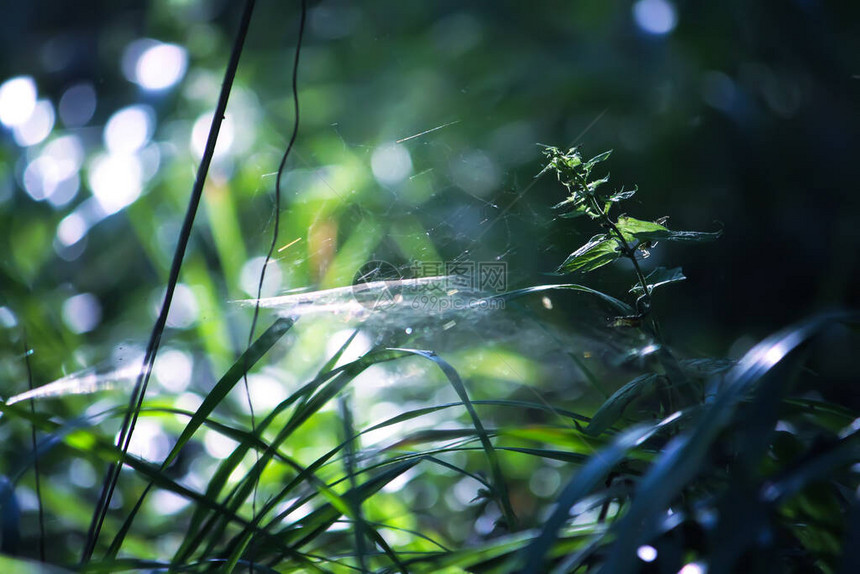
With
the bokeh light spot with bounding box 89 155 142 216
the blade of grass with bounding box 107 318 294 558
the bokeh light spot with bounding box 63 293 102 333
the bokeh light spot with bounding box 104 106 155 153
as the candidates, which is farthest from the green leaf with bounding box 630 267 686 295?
the bokeh light spot with bounding box 104 106 155 153

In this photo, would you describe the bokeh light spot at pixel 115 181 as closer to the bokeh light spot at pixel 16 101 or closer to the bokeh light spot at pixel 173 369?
the bokeh light spot at pixel 16 101

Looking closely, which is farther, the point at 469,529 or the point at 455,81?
the point at 455,81

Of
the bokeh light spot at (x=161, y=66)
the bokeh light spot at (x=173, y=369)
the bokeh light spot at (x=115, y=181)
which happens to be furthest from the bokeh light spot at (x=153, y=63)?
the bokeh light spot at (x=173, y=369)

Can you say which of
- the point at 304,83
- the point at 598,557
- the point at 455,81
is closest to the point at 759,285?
the point at 598,557

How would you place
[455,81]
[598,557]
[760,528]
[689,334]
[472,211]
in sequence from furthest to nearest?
[455,81] → [689,334] → [472,211] → [598,557] → [760,528]

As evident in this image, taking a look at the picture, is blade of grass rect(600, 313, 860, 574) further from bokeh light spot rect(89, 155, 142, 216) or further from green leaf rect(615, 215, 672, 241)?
bokeh light spot rect(89, 155, 142, 216)

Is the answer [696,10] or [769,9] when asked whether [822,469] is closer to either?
[769,9]

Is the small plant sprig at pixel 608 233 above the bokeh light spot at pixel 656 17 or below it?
below

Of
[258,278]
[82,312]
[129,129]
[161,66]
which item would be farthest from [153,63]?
[258,278]
